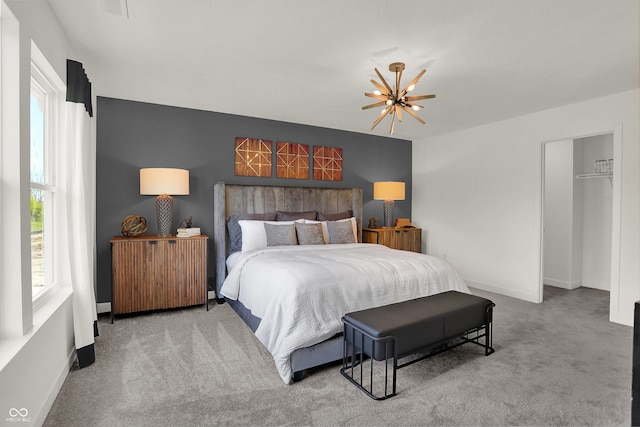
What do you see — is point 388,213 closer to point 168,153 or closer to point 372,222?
point 372,222

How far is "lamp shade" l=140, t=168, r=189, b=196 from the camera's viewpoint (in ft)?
11.9

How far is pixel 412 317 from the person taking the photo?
2.28 meters

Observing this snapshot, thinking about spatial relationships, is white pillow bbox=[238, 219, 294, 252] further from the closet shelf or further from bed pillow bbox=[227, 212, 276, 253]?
the closet shelf

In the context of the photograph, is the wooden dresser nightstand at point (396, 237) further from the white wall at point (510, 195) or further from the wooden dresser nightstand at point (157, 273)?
the wooden dresser nightstand at point (157, 273)

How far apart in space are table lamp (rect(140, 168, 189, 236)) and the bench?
2485 millimetres

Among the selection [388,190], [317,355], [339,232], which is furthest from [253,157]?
[317,355]

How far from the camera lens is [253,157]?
15.1 feet

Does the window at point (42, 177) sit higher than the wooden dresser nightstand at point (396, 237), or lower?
higher

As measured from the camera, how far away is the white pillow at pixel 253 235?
3895 mm

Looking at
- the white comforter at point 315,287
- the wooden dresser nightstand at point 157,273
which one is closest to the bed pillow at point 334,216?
the white comforter at point 315,287

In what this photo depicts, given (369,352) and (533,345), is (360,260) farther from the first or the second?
(533,345)

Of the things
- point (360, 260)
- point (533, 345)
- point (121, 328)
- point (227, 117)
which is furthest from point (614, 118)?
point (121, 328)

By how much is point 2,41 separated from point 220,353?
2.39 metres

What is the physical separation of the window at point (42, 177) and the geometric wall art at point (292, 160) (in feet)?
8.88
